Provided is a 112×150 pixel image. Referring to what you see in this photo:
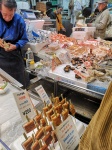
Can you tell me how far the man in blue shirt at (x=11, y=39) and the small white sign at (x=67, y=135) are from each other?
1.55 metres

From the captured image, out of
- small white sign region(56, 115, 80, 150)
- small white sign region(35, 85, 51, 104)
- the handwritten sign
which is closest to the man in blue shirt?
the handwritten sign

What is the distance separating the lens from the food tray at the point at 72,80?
5.27 feet

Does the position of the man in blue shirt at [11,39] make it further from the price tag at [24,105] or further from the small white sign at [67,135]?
the small white sign at [67,135]

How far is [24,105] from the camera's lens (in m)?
A: 1.06

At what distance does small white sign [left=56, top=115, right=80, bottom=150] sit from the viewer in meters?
0.81

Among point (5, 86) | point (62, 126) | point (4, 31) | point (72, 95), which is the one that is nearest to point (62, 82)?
point (72, 95)

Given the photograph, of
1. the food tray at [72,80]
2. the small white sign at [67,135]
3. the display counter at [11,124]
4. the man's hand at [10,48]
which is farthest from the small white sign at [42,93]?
the man's hand at [10,48]

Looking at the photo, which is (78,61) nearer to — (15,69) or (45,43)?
(45,43)

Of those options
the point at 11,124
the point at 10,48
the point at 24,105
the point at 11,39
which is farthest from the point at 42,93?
the point at 11,39

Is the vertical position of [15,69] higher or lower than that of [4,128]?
lower

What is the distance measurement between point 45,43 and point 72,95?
3.39 feet

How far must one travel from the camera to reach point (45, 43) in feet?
8.64

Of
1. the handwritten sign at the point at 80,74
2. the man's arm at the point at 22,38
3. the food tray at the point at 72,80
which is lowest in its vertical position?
the food tray at the point at 72,80

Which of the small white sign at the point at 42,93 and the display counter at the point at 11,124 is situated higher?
the small white sign at the point at 42,93
